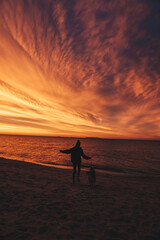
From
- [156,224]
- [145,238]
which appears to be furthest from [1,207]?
[156,224]

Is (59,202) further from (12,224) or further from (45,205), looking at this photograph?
(12,224)

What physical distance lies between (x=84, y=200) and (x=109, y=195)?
75.4 inches

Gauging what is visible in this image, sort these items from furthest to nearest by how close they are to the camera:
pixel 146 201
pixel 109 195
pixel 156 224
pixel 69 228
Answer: pixel 109 195
pixel 146 201
pixel 156 224
pixel 69 228

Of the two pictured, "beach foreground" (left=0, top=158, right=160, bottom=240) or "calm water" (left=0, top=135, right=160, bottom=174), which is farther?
"calm water" (left=0, top=135, right=160, bottom=174)

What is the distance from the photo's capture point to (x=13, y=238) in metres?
3.84

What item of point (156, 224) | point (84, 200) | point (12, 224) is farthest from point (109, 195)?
point (12, 224)

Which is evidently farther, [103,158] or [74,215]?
[103,158]

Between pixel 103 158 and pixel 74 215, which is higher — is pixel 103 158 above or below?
below

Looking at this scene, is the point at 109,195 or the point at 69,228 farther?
the point at 109,195

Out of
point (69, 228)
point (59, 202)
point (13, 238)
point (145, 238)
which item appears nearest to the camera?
point (13, 238)

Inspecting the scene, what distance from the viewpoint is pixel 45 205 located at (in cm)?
612

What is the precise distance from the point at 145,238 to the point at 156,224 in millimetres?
1185

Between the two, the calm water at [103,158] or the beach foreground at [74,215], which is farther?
the calm water at [103,158]

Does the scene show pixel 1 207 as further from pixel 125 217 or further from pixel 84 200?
pixel 125 217
